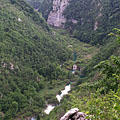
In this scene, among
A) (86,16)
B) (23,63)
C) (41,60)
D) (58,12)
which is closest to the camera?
(23,63)

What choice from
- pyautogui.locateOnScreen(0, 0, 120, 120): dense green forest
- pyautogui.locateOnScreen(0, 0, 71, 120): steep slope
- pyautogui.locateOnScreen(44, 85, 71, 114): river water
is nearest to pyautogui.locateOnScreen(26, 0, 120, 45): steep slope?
pyautogui.locateOnScreen(0, 0, 120, 120): dense green forest

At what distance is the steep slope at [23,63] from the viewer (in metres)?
45.7

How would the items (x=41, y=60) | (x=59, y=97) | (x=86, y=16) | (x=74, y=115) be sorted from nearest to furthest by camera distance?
(x=74, y=115)
(x=59, y=97)
(x=41, y=60)
(x=86, y=16)

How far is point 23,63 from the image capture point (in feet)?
186

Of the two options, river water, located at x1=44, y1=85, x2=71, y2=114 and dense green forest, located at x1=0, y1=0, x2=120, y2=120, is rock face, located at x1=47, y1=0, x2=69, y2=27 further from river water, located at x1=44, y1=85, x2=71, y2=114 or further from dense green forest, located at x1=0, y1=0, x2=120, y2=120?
river water, located at x1=44, y1=85, x2=71, y2=114

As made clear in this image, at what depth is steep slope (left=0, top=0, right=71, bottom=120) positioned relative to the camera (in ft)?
150

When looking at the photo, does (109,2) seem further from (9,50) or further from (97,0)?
(9,50)

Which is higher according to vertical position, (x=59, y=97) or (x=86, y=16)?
(x=86, y=16)

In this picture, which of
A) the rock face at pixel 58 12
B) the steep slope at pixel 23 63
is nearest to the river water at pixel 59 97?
the steep slope at pixel 23 63

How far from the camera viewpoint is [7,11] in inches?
2645

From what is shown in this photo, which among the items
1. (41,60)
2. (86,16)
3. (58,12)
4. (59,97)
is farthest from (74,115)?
(58,12)

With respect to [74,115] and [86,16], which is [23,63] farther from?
[86,16]

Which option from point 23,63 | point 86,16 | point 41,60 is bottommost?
point 41,60

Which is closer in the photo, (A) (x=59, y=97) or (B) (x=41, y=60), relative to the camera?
(A) (x=59, y=97)
